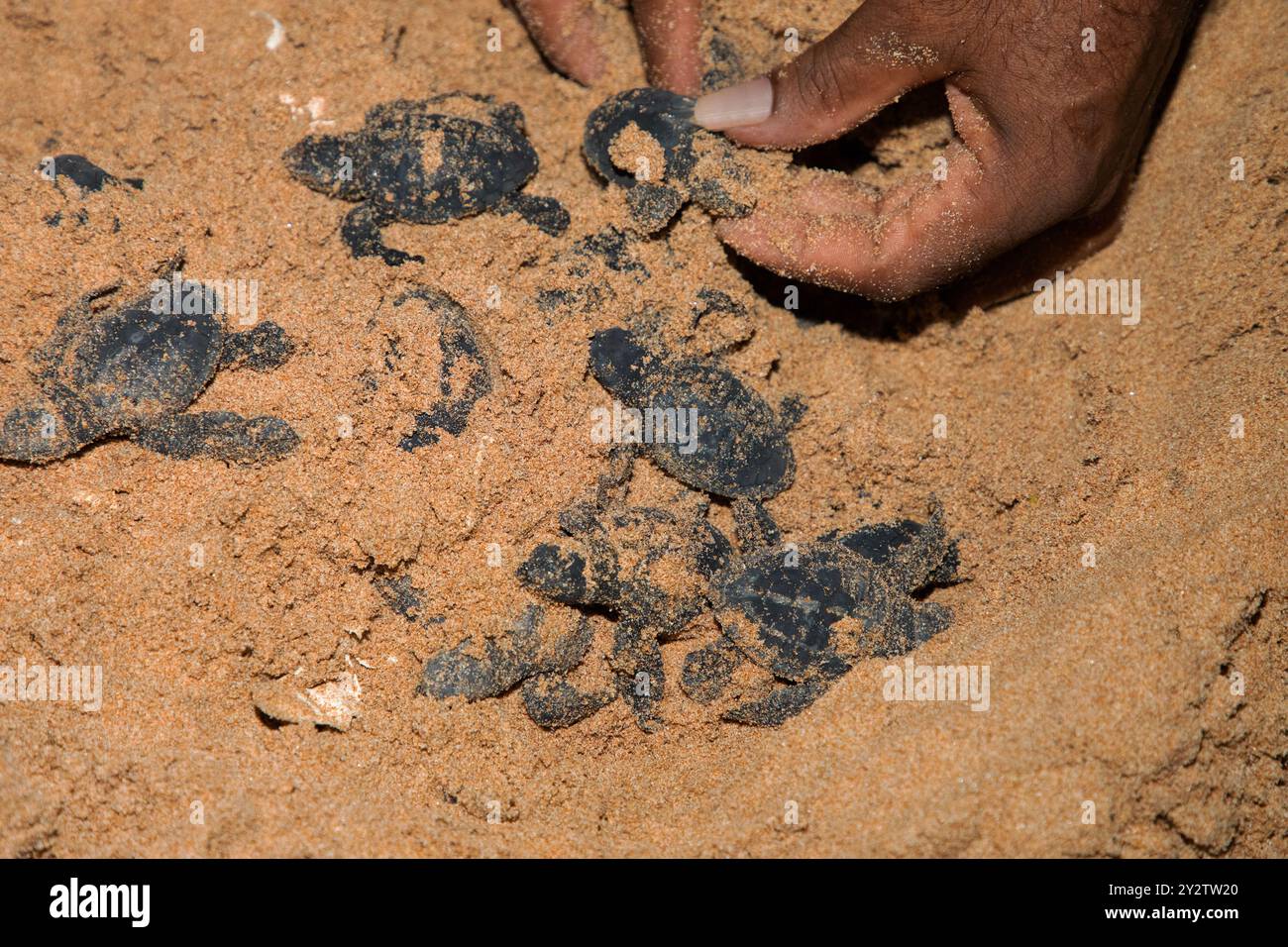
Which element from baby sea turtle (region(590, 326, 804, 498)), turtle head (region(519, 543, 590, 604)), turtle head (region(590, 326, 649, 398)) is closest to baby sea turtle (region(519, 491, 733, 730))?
turtle head (region(519, 543, 590, 604))

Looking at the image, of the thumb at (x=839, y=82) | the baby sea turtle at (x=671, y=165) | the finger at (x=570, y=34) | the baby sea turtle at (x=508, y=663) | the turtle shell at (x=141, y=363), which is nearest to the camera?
the baby sea turtle at (x=508, y=663)

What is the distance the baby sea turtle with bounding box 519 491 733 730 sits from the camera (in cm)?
197

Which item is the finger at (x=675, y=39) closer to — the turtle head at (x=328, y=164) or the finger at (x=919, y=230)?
the finger at (x=919, y=230)

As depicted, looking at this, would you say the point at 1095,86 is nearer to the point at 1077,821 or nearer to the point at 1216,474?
the point at 1216,474

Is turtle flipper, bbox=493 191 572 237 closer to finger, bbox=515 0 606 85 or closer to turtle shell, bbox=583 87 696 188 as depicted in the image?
turtle shell, bbox=583 87 696 188

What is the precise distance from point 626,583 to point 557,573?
0.51ft

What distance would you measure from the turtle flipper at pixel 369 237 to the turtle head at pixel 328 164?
0.24 feet

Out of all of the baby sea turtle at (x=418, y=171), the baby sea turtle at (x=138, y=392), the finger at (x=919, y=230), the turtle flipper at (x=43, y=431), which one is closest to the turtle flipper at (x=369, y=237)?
the baby sea turtle at (x=418, y=171)

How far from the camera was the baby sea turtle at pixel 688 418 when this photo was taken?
217 cm

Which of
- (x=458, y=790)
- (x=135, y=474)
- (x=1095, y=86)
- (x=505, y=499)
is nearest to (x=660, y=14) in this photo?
(x=1095, y=86)

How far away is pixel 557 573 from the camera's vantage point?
196 cm

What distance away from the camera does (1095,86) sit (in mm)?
2141

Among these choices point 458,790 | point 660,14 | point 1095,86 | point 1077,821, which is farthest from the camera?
point 660,14

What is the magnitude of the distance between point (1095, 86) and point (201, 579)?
2.29 metres
